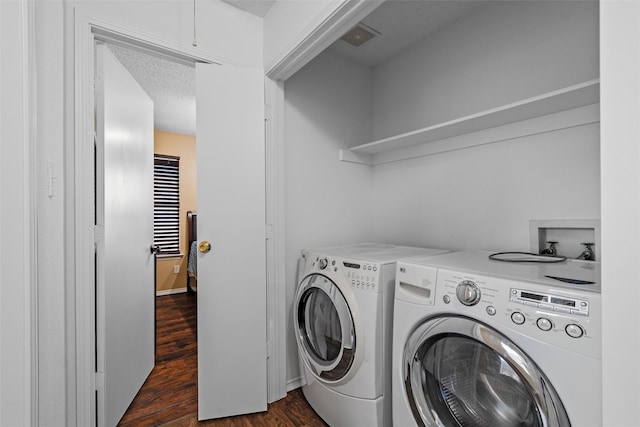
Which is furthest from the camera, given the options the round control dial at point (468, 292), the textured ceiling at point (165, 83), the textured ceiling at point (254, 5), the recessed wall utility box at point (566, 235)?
the textured ceiling at point (165, 83)

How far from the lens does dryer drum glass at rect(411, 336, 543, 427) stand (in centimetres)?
93

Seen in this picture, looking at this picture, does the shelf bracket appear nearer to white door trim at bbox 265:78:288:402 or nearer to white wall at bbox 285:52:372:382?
white wall at bbox 285:52:372:382

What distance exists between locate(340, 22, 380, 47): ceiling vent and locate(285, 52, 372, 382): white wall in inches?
7.4

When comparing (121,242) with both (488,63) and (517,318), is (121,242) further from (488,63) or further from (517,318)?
(488,63)

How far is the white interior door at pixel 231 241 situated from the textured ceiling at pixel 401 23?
88 centimetres

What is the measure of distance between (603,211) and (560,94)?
91 cm

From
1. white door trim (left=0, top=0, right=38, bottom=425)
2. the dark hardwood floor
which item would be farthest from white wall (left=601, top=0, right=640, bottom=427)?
white door trim (left=0, top=0, right=38, bottom=425)

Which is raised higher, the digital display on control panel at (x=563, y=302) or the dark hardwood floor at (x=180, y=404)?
the digital display on control panel at (x=563, y=302)

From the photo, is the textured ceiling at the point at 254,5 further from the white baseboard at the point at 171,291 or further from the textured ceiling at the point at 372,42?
the white baseboard at the point at 171,291

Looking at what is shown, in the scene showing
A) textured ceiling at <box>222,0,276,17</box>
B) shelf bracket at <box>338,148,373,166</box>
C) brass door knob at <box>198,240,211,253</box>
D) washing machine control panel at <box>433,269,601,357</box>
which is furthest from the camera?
shelf bracket at <box>338,148,373,166</box>

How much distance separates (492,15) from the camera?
179 cm

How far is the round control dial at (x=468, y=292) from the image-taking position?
0.99m

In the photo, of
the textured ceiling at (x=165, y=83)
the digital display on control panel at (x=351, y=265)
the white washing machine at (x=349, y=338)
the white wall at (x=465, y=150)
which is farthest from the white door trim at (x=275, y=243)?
the textured ceiling at (x=165, y=83)

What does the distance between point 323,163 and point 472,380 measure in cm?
157
